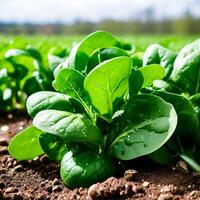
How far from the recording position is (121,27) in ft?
101

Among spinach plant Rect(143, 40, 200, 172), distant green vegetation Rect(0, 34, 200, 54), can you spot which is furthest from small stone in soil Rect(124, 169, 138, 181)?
distant green vegetation Rect(0, 34, 200, 54)

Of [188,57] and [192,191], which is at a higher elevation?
[188,57]

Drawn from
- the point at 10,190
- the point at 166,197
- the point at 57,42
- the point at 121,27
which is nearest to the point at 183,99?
the point at 166,197

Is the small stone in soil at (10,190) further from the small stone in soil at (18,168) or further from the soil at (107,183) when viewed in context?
the small stone in soil at (18,168)

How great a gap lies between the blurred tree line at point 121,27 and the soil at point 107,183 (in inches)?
1014

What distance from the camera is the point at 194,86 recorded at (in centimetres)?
175

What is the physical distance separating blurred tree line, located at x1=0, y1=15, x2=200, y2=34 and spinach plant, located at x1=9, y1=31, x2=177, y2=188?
25.8 m

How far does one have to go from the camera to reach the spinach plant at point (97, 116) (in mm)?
1480

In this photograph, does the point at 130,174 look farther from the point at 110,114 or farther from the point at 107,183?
the point at 110,114

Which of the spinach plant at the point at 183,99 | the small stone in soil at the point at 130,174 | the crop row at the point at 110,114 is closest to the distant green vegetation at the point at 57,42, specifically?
the spinach plant at the point at 183,99

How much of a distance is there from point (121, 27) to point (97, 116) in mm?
29414

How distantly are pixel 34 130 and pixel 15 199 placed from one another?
0.28 metres

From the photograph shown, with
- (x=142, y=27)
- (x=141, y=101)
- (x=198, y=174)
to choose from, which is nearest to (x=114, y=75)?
(x=141, y=101)

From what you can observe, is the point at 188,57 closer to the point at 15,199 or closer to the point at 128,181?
the point at 128,181
